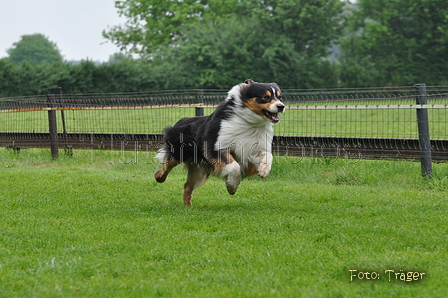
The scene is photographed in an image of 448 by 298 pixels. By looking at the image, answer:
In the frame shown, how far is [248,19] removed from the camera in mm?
42531

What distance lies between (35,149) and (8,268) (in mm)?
9852

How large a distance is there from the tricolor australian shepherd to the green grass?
0.55 metres

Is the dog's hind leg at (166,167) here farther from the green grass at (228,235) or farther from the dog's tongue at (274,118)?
the dog's tongue at (274,118)

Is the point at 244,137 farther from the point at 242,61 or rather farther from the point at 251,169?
the point at 242,61

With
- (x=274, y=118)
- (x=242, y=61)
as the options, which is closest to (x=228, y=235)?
(x=274, y=118)

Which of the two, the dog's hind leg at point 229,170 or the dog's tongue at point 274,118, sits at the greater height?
the dog's tongue at point 274,118

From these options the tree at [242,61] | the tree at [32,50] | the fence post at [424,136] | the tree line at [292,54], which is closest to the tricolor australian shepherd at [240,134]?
the fence post at [424,136]

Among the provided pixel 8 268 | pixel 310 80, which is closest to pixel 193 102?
pixel 8 268

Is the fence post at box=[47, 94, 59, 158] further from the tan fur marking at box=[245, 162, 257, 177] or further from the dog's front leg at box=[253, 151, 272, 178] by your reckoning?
the dog's front leg at box=[253, 151, 272, 178]

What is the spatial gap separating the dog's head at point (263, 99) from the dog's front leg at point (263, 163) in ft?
1.66

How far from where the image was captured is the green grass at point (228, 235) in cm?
382

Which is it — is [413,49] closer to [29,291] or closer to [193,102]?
[193,102]

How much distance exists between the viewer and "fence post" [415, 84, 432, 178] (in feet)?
27.8

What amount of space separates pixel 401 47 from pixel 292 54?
8032 millimetres
